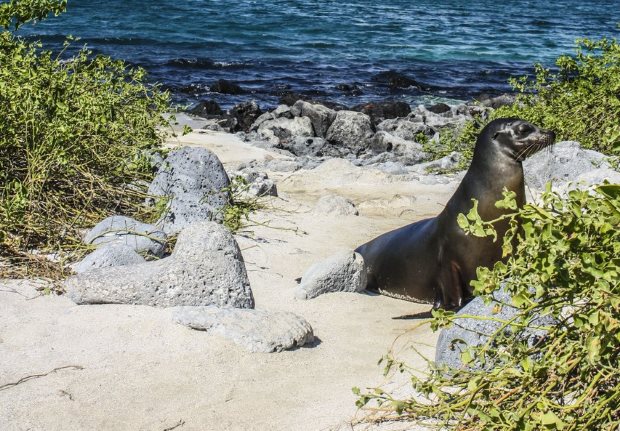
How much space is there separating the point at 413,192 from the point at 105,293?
504cm

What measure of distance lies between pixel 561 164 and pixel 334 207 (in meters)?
2.54

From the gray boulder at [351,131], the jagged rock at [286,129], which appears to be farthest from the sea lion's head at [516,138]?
the jagged rock at [286,129]

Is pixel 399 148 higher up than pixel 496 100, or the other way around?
pixel 399 148

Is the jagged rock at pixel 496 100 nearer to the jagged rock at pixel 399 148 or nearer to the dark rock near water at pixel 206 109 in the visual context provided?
the jagged rock at pixel 399 148

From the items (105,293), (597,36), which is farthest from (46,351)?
(597,36)

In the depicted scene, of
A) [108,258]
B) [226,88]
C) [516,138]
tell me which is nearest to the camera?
[108,258]

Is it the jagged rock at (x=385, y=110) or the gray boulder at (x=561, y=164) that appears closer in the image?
the gray boulder at (x=561, y=164)

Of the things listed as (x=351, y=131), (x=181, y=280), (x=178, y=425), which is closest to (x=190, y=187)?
(x=181, y=280)

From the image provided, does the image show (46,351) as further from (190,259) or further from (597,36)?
(597,36)

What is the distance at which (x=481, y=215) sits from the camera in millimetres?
6730

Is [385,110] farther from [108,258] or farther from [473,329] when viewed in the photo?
[473,329]

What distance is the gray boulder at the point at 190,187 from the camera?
7406 mm

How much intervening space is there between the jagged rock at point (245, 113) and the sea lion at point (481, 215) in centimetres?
1057

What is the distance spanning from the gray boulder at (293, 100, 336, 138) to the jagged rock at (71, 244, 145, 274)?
10151 millimetres
